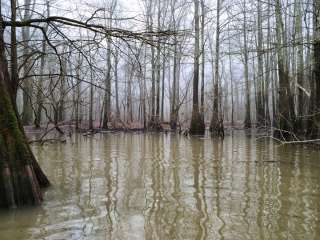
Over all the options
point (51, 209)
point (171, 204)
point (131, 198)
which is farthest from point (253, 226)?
point (51, 209)

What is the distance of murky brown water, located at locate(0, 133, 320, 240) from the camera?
435 centimetres

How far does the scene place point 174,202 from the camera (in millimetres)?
5672

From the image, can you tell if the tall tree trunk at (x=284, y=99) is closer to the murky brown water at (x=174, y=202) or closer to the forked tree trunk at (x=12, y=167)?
the murky brown water at (x=174, y=202)

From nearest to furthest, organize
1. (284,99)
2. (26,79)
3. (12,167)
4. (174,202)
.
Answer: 1. (12,167)
2. (174,202)
3. (284,99)
4. (26,79)

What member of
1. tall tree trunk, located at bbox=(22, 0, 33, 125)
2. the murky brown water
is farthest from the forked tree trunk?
tall tree trunk, located at bbox=(22, 0, 33, 125)

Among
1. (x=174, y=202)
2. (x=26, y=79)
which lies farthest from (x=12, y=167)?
(x=26, y=79)

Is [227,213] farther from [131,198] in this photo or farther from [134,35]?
[134,35]

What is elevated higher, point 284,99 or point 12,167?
point 284,99

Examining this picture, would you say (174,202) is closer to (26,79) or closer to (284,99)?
(284,99)

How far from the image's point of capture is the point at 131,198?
591 cm

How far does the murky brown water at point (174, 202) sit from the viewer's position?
14.3 feet

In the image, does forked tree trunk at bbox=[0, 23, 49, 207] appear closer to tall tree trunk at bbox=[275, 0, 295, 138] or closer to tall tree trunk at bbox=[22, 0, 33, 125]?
tall tree trunk at bbox=[22, 0, 33, 125]

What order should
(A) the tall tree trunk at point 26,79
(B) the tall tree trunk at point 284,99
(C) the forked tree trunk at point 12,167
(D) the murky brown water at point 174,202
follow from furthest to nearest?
(B) the tall tree trunk at point 284,99 → (A) the tall tree trunk at point 26,79 → (C) the forked tree trunk at point 12,167 → (D) the murky brown water at point 174,202

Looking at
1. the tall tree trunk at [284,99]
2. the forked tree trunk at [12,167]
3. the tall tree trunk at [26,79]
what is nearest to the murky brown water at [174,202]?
the forked tree trunk at [12,167]
